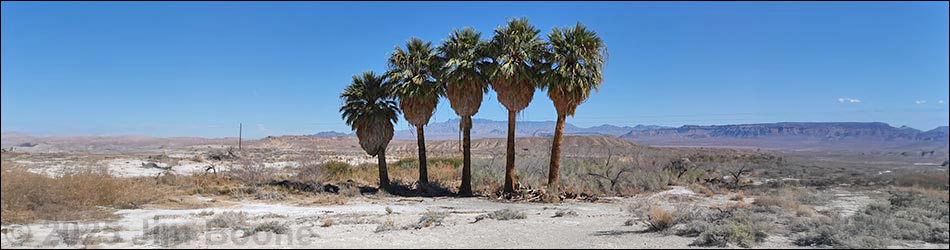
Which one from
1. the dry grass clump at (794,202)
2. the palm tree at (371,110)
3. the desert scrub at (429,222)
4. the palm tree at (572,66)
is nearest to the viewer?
the desert scrub at (429,222)

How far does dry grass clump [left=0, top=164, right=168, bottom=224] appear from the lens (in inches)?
469

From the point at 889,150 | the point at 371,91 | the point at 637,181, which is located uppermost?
the point at 371,91

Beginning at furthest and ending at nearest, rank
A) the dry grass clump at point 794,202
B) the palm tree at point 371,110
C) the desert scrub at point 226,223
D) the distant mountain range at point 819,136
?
the palm tree at point 371,110, the dry grass clump at point 794,202, the desert scrub at point 226,223, the distant mountain range at point 819,136

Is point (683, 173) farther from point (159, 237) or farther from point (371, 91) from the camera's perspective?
point (159, 237)

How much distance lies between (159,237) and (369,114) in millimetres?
14517

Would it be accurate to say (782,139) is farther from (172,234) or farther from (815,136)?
(172,234)

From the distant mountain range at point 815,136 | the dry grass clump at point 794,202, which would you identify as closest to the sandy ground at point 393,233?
the distant mountain range at point 815,136

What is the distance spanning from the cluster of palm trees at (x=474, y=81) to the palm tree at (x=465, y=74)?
4 cm

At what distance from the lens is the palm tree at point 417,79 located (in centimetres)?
2455

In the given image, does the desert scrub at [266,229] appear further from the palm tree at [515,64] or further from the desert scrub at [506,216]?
the palm tree at [515,64]

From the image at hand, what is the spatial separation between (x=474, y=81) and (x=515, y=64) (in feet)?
6.38

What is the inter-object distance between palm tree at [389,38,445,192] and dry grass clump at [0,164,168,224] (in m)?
9.83

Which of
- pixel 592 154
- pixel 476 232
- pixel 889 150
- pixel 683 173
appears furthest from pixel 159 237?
pixel 592 154

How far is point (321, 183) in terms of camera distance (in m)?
27.1
